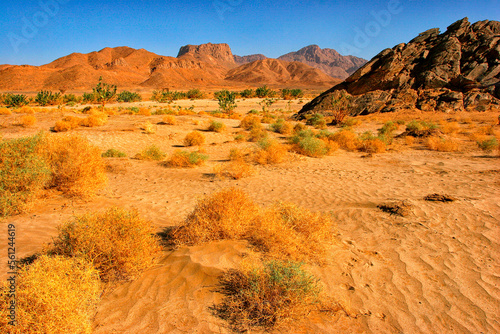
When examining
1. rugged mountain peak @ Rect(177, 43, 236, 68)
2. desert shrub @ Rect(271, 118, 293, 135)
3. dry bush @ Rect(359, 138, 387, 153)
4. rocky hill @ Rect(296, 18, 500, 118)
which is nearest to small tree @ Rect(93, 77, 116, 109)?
desert shrub @ Rect(271, 118, 293, 135)

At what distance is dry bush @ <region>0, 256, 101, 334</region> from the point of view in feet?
6.50

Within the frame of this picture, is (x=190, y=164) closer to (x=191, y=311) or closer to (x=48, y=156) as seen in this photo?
(x=48, y=156)

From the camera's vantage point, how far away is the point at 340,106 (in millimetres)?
21359

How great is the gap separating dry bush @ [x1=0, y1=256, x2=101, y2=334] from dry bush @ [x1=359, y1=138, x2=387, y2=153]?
452 inches

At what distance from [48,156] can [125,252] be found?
3.56m

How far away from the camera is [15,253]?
10.8ft

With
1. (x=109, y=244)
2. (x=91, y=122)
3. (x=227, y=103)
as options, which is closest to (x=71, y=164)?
(x=109, y=244)

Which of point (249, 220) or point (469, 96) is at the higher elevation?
point (469, 96)

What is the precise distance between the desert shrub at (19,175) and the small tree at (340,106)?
18524 millimetres

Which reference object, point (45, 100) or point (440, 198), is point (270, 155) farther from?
point (45, 100)

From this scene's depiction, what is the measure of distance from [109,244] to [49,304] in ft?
2.98

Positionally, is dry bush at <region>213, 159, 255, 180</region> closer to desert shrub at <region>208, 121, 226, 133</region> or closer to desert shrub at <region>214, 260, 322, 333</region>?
desert shrub at <region>214, 260, 322, 333</region>

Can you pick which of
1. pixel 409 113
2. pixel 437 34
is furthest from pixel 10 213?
pixel 437 34

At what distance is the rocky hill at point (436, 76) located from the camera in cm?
2248
